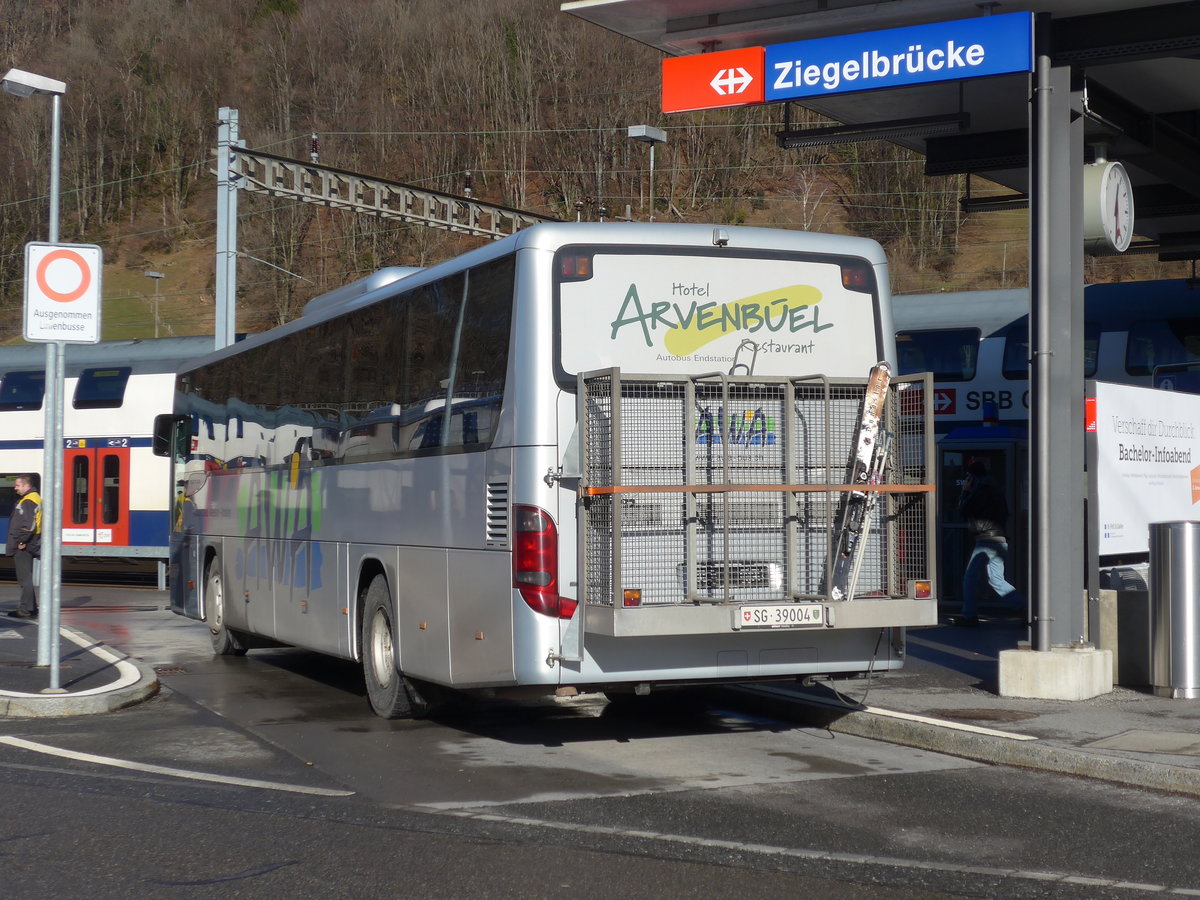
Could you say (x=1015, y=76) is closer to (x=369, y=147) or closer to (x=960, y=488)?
(x=960, y=488)

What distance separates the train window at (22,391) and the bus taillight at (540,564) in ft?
73.0

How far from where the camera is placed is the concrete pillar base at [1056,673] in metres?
10.8

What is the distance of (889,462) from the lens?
→ 938cm

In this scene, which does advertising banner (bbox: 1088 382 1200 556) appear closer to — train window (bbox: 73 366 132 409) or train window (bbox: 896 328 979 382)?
train window (bbox: 896 328 979 382)

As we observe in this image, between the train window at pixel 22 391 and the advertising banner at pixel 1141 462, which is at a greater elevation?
the train window at pixel 22 391

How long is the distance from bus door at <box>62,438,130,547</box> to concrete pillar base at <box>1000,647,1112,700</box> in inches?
809

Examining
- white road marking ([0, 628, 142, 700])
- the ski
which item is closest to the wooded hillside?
white road marking ([0, 628, 142, 700])

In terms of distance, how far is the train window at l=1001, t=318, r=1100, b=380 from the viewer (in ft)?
66.9

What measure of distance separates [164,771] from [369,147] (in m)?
66.1

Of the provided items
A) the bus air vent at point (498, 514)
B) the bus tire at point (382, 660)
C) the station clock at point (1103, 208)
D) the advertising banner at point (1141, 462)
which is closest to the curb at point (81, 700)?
the bus tire at point (382, 660)

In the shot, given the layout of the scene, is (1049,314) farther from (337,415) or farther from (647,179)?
(647,179)

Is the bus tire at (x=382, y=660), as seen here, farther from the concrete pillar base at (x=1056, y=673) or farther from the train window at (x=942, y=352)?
the train window at (x=942, y=352)

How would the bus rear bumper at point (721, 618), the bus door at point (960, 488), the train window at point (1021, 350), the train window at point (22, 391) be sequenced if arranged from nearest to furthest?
1. the bus rear bumper at point (721, 618)
2. the bus door at point (960, 488)
3. the train window at point (1021, 350)
4. the train window at point (22, 391)

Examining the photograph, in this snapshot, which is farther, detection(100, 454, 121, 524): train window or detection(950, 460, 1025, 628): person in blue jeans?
detection(100, 454, 121, 524): train window
